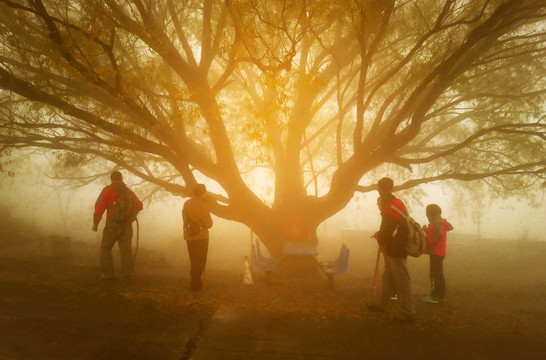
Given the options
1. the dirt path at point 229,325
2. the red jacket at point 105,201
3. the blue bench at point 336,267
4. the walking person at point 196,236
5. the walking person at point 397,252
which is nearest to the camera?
the dirt path at point 229,325

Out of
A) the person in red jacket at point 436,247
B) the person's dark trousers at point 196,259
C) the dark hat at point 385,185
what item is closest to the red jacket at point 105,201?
the person's dark trousers at point 196,259

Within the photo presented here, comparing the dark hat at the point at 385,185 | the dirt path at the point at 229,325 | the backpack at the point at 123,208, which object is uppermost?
the dark hat at the point at 385,185

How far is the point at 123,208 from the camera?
7.18m

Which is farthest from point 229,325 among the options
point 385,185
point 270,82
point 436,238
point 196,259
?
point 270,82

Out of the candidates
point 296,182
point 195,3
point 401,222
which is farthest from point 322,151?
point 401,222

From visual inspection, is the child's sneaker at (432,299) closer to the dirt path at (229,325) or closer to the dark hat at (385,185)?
the dirt path at (229,325)

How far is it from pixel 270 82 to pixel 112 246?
438cm

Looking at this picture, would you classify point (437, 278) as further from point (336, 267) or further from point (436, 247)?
Answer: point (336, 267)

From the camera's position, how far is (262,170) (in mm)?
18000

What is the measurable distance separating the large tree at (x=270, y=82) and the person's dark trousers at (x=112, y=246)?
158 cm

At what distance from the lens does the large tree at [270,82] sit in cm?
732

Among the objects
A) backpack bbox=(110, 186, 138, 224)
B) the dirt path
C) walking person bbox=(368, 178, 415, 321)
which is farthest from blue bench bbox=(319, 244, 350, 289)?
backpack bbox=(110, 186, 138, 224)

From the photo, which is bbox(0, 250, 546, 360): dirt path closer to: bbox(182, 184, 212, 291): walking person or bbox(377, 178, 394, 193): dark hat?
bbox(182, 184, 212, 291): walking person

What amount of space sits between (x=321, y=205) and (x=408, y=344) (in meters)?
5.82
